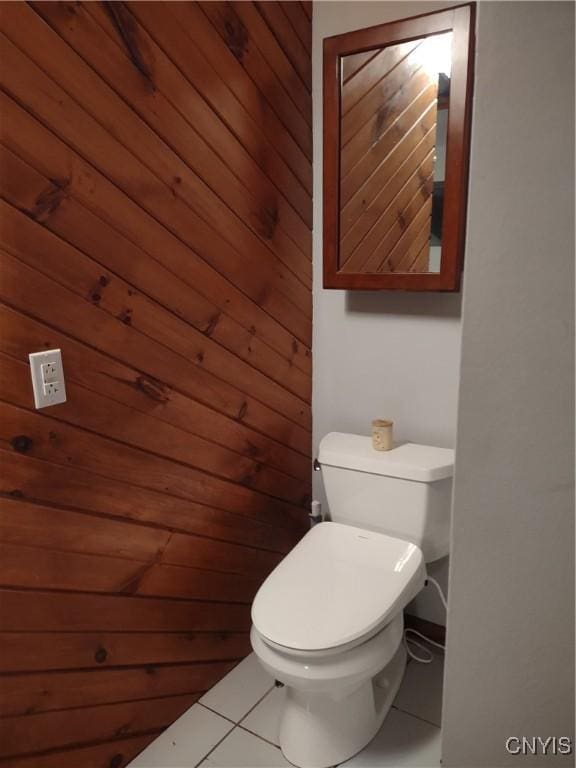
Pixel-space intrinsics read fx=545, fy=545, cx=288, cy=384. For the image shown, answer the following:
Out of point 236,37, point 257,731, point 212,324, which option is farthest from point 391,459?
point 236,37

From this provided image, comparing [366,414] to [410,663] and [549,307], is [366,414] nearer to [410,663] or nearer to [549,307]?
[410,663]

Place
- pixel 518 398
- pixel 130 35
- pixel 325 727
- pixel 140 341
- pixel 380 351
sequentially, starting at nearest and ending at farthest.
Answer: pixel 518 398, pixel 130 35, pixel 140 341, pixel 325 727, pixel 380 351

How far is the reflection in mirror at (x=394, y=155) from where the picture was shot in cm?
159

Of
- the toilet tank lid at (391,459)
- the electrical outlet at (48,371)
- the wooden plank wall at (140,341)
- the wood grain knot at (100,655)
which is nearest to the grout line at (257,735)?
the wooden plank wall at (140,341)

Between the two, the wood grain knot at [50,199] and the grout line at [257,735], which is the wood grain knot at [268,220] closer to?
the wood grain knot at [50,199]

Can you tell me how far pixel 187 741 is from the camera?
1590 mm

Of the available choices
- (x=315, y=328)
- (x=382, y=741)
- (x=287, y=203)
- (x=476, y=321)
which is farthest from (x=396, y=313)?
(x=382, y=741)

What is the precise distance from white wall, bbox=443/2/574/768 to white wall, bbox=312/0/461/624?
1.05 meters

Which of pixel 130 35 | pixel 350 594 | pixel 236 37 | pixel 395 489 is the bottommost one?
pixel 350 594

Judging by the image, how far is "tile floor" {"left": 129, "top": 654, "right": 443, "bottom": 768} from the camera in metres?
1.53

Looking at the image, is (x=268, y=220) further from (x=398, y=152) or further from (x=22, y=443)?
(x=22, y=443)

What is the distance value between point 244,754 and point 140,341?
1204mm

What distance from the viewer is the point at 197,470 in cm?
160

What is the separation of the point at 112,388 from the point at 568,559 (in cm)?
→ 102
